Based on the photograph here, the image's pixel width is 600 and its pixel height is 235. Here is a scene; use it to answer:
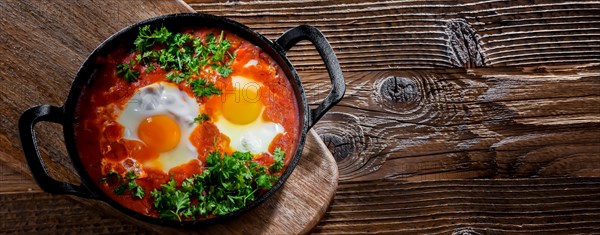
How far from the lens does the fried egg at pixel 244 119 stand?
2814 mm

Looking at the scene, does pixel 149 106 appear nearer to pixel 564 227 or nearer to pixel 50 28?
pixel 50 28

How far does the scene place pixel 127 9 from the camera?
10.1ft

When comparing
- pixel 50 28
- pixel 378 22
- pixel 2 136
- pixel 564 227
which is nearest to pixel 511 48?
pixel 378 22

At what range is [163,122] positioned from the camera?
9.21 ft

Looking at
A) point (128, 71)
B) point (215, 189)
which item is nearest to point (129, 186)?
point (215, 189)

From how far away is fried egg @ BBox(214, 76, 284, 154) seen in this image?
111 inches

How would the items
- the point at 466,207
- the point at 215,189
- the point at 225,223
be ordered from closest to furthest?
A: the point at 215,189 < the point at 225,223 < the point at 466,207

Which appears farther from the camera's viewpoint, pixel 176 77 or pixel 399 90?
pixel 399 90

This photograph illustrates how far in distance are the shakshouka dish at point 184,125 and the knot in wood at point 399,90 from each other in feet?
2.16

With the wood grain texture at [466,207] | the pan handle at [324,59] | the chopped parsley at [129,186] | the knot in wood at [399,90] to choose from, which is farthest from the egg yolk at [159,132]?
the knot in wood at [399,90]

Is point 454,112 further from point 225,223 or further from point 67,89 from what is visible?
point 67,89

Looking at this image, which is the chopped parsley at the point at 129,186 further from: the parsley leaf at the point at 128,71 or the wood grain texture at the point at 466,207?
the wood grain texture at the point at 466,207

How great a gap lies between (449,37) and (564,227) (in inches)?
45.0

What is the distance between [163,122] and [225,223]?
1.83 feet
